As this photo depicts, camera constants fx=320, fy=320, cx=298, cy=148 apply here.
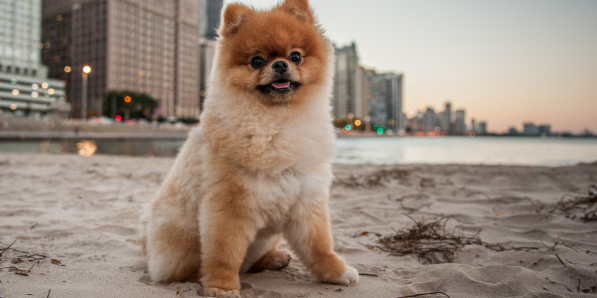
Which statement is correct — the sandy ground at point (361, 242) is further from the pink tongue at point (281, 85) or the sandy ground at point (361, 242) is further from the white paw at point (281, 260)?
the pink tongue at point (281, 85)

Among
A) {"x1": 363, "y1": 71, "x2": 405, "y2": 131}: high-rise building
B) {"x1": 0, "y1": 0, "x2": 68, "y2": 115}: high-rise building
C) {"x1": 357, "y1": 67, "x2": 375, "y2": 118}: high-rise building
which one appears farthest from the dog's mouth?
{"x1": 363, "y1": 71, "x2": 405, "y2": 131}: high-rise building

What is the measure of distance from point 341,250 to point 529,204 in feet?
10.2

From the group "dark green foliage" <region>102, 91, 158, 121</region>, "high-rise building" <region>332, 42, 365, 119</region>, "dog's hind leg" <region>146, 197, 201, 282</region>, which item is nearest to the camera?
"dog's hind leg" <region>146, 197, 201, 282</region>

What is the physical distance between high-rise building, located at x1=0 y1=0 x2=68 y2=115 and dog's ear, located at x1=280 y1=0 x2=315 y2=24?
339ft

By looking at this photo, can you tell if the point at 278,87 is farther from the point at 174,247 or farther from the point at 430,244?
the point at 430,244

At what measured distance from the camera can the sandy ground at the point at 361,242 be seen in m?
2.11

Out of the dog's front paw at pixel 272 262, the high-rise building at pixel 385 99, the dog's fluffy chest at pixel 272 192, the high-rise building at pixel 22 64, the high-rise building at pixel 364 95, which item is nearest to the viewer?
the dog's fluffy chest at pixel 272 192

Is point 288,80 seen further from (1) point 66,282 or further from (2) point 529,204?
(2) point 529,204

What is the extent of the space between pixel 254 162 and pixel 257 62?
66 centimetres

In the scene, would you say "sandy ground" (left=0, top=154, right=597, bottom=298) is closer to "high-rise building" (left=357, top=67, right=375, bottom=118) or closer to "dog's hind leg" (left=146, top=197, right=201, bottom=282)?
"dog's hind leg" (left=146, top=197, right=201, bottom=282)

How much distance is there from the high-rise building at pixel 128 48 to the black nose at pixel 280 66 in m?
106

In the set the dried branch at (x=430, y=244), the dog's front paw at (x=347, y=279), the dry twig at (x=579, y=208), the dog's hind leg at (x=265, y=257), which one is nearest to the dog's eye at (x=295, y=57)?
the dog's hind leg at (x=265, y=257)

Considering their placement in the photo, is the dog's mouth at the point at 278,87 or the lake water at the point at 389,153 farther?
the lake water at the point at 389,153

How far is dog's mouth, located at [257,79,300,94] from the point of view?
205cm
